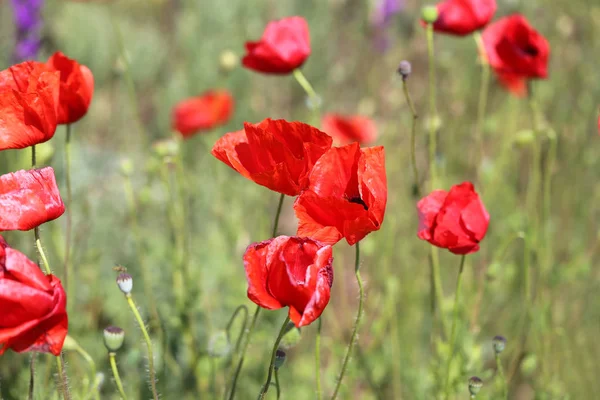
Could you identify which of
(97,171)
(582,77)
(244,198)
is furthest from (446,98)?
(97,171)

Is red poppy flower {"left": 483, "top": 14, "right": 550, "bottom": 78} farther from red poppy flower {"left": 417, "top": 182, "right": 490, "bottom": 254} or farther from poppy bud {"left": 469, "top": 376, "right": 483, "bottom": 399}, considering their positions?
poppy bud {"left": 469, "top": 376, "right": 483, "bottom": 399}

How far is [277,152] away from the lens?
3.24 feet

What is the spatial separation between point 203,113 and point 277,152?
152 cm

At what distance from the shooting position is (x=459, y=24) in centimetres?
154

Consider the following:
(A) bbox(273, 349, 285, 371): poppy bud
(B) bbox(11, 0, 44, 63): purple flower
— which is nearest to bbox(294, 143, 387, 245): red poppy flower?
(A) bbox(273, 349, 285, 371): poppy bud

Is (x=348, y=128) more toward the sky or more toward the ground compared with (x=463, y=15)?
more toward the ground

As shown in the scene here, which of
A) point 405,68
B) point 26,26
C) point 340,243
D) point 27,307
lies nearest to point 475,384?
point 405,68

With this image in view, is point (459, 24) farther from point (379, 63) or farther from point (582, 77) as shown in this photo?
point (379, 63)

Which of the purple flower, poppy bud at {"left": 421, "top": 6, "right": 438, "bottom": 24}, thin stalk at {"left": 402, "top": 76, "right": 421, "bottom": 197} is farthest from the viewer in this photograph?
the purple flower

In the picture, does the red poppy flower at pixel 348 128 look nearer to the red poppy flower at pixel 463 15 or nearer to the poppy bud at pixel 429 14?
the red poppy flower at pixel 463 15

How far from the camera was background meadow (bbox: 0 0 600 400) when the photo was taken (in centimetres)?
189

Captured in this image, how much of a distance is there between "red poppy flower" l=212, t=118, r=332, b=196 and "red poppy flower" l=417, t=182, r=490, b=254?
0.26 meters

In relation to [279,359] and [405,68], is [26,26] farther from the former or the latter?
[279,359]

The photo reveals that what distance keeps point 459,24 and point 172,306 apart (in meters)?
1.31
